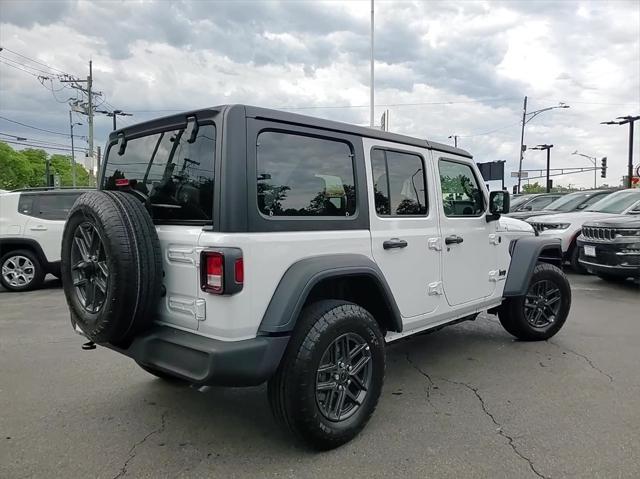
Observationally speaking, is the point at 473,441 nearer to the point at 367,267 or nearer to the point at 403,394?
the point at 403,394

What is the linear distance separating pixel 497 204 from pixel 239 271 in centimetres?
282

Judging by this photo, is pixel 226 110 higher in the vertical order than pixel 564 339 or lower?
higher

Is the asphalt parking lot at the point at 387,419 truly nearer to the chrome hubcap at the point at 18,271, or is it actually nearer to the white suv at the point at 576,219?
the chrome hubcap at the point at 18,271

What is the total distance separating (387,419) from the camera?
3361mm

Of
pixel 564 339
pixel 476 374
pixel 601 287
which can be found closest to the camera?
pixel 476 374

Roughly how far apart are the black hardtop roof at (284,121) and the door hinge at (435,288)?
1.09 metres

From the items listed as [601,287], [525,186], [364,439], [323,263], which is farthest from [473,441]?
[525,186]

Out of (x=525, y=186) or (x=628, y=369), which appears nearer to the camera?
(x=628, y=369)

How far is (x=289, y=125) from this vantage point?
2945mm

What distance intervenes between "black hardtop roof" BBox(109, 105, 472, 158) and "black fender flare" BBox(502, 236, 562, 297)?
153 cm

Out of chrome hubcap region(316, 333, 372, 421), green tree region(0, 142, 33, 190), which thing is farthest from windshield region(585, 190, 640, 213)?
green tree region(0, 142, 33, 190)

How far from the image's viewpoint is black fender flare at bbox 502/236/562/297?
4734mm

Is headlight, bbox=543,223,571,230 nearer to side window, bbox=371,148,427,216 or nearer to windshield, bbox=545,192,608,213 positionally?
windshield, bbox=545,192,608,213

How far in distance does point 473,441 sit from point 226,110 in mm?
2451
